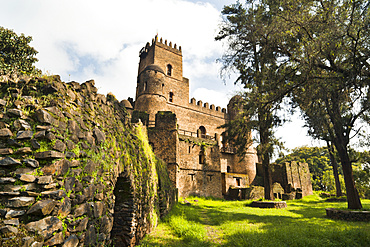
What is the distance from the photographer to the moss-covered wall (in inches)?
101

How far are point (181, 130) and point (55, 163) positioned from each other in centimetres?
2509

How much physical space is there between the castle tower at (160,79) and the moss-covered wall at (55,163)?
1920 cm

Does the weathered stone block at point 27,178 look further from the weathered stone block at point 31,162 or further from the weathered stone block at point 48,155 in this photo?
the weathered stone block at point 48,155

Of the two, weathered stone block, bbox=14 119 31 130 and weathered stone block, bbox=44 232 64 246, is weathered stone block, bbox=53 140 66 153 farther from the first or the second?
weathered stone block, bbox=44 232 64 246

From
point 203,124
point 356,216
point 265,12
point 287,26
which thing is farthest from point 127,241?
point 203,124

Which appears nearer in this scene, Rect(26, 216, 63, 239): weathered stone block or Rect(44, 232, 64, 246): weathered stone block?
Rect(26, 216, 63, 239): weathered stone block

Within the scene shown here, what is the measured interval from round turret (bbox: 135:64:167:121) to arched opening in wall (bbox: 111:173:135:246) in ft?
58.6

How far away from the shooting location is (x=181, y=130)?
2805cm

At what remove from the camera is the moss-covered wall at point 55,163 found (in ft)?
8.42

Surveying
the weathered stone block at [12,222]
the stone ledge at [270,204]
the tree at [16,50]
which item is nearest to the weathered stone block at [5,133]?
the weathered stone block at [12,222]

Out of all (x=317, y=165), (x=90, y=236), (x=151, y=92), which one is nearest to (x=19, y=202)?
(x=90, y=236)

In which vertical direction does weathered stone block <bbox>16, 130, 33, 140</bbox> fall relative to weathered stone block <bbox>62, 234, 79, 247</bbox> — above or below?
above

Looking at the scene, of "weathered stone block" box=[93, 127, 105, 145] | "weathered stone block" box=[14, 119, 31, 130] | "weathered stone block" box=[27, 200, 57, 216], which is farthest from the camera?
"weathered stone block" box=[93, 127, 105, 145]

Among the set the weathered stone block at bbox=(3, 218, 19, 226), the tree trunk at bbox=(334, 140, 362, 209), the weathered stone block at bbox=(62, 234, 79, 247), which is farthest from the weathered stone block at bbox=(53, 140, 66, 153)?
the tree trunk at bbox=(334, 140, 362, 209)
